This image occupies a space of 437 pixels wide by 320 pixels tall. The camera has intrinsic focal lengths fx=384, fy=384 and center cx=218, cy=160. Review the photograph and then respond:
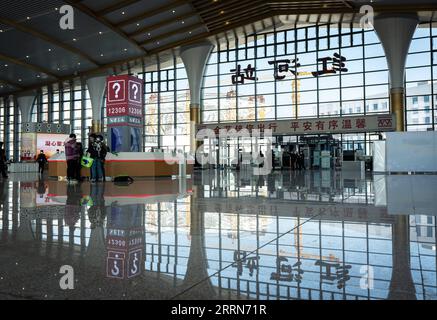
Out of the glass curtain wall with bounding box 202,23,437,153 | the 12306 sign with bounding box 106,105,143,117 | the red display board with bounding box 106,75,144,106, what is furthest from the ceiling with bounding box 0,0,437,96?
the 12306 sign with bounding box 106,105,143,117

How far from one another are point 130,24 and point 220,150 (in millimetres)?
12221

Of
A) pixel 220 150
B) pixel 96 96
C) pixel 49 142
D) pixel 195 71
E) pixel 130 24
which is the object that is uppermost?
pixel 130 24

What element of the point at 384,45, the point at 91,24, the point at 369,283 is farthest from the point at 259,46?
the point at 369,283

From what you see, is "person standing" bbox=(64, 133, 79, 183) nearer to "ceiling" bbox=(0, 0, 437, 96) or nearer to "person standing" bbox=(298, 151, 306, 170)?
"ceiling" bbox=(0, 0, 437, 96)

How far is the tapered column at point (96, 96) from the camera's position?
34656 millimetres

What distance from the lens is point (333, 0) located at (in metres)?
23.2

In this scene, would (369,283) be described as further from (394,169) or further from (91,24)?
(91,24)

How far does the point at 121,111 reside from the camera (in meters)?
14.7

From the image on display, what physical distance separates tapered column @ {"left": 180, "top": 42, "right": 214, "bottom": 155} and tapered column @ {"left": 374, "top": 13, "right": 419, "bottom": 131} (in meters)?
12.3

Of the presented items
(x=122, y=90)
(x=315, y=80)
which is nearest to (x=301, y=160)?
(x=315, y=80)

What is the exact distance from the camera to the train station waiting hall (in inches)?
92.8

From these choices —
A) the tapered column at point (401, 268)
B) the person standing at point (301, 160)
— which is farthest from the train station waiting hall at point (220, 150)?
the person standing at point (301, 160)

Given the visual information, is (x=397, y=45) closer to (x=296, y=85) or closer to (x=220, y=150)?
(x=296, y=85)

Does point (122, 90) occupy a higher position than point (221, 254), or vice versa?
point (122, 90)
